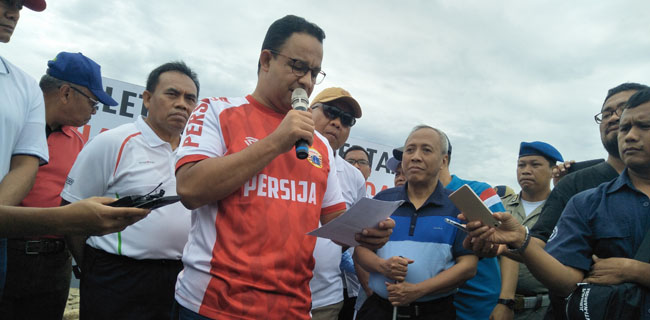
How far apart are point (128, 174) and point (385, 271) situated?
1755 mm

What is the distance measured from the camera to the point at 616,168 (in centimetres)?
307

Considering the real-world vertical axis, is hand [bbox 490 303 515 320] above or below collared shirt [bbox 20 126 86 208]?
below

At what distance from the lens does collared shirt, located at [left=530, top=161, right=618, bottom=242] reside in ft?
9.21

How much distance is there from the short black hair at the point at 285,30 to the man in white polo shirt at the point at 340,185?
1302mm

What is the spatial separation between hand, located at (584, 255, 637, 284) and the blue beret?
9.89ft

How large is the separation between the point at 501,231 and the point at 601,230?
525mm

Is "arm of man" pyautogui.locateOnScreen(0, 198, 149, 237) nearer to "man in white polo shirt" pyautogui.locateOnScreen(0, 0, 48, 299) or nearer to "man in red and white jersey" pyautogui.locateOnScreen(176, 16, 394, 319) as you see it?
"man in red and white jersey" pyautogui.locateOnScreen(176, 16, 394, 319)

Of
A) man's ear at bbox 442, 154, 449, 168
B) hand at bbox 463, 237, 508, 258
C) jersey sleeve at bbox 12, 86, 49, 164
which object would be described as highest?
man's ear at bbox 442, 154, 449, 168

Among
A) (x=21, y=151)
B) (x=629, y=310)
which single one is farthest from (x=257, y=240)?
(x=629, y=310)

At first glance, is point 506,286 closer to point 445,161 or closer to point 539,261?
point 445,161

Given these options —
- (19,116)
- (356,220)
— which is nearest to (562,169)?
(356,220)

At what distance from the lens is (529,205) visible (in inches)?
189

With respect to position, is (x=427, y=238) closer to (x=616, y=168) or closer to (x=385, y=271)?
(x=385, y=271)

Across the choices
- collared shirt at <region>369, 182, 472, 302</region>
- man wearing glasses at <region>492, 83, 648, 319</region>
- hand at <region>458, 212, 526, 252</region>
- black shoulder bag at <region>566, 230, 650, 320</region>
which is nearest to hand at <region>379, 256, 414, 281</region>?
collared shirt at <region>369, 182, 472, 302</region>
